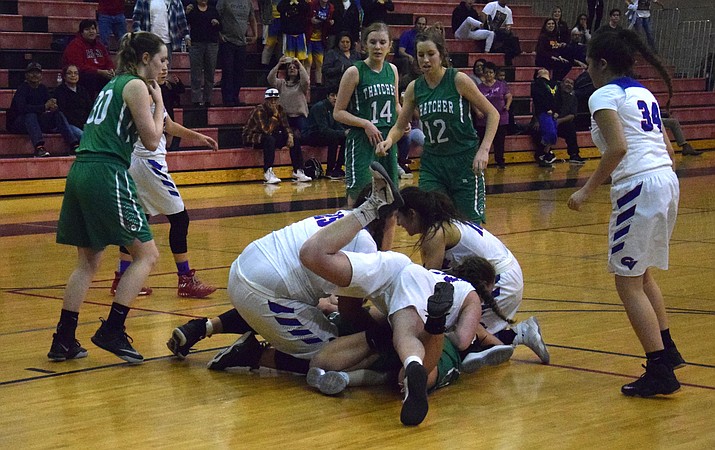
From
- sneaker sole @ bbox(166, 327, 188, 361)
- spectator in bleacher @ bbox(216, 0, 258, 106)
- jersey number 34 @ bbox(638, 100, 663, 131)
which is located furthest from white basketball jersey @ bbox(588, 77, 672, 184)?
spectator in bleacher @ bbox(216, 0, 258, 106)

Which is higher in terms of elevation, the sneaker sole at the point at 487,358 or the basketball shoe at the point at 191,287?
the sneaker sole at the point at 487,358

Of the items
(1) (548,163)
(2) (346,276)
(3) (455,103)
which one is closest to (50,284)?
(3) (455,103)

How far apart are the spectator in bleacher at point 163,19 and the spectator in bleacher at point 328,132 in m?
2.23

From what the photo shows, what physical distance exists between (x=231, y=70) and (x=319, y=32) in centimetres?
204

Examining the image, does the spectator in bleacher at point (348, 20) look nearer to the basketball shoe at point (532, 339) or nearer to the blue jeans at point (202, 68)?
the blue jeans at point (202, 68)

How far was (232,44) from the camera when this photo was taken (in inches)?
670

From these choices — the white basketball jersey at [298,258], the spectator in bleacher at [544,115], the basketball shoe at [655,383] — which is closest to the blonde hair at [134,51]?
the white basketball jersey at [298,258]

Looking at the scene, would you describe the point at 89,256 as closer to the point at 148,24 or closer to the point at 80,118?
the point at 80,118

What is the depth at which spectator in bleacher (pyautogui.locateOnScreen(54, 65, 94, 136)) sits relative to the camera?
48.8ft

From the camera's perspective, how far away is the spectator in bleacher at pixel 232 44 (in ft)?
55.6

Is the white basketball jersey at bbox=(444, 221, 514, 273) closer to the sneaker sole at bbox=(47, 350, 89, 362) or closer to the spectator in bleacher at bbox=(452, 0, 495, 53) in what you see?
the sneaker sole at bbox=(47, 350, 89, 362)

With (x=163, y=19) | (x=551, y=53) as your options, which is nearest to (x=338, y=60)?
(x=163, y=19)

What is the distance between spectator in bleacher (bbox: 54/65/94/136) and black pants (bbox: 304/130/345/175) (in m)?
3.53

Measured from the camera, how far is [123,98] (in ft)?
18.3
